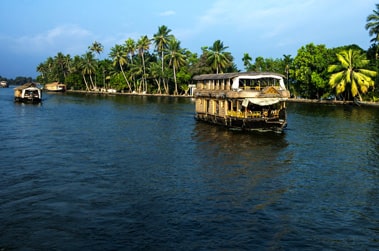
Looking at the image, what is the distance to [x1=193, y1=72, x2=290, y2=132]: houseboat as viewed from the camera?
39.2m

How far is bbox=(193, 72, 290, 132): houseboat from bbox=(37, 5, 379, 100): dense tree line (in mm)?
41919

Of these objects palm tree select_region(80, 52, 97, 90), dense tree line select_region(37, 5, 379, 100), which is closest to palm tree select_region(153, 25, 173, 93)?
dense tree line select_region(37, 5, 379, 100)

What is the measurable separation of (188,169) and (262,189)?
5.92 metres

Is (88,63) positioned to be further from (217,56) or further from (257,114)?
(257,114)

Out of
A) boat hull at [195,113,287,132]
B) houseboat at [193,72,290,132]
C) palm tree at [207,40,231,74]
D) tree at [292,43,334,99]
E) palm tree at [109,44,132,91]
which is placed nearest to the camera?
houseboat at [193,72,290,132]

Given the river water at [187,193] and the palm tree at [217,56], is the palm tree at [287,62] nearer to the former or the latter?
the palm tree at [217,56]

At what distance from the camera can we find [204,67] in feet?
338

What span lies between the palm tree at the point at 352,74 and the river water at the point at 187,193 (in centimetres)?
4401

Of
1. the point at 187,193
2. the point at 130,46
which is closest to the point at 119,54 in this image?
the point at 130,46

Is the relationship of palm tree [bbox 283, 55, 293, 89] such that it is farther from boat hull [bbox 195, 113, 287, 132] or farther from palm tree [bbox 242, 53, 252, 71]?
boat hull [bbox 195, 113, 287, 132]

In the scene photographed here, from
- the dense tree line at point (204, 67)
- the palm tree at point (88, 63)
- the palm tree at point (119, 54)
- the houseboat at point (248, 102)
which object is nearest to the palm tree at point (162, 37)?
the dense tree line at point (204, 67)

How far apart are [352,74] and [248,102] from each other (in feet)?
157

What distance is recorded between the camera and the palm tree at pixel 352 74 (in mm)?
77975

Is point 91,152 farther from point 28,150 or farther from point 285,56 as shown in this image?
point 285,56
